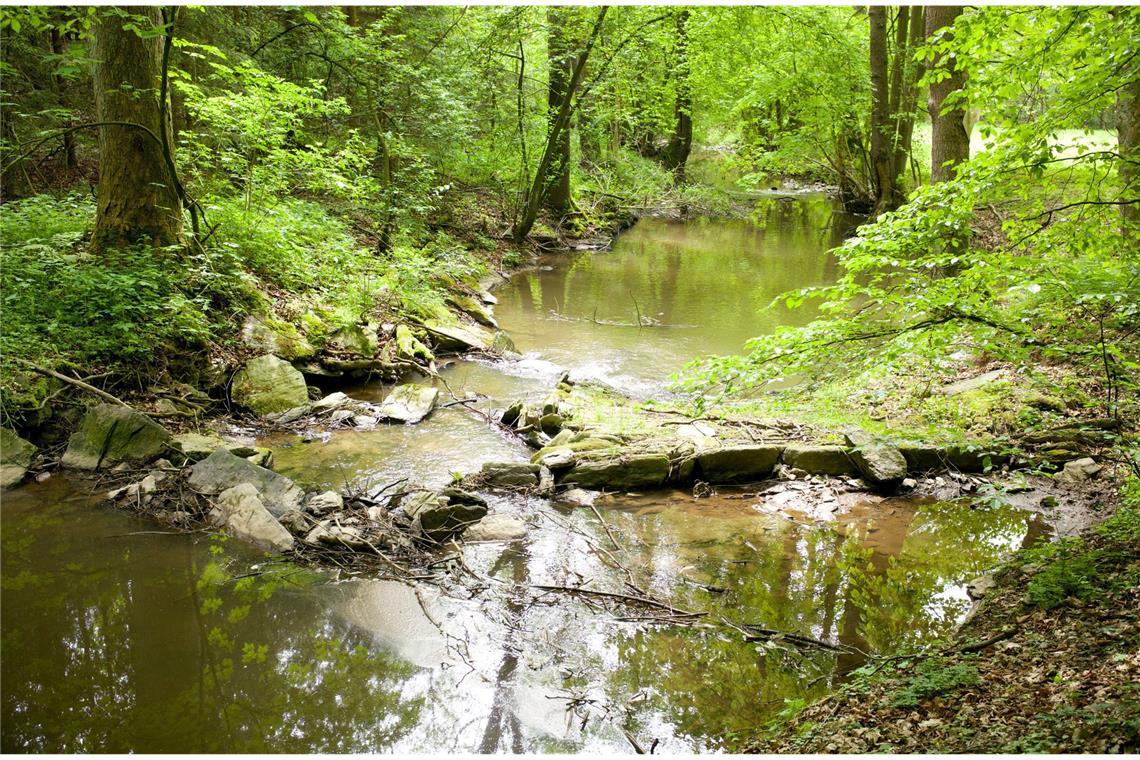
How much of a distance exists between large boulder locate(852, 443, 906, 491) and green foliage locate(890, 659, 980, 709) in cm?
292

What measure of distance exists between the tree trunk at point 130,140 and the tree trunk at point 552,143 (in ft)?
29.7

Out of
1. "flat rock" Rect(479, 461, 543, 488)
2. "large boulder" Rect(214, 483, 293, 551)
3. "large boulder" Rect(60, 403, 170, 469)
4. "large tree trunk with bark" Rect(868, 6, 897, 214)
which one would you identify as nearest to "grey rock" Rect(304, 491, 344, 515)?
"large boulder" Rect(214, 483, 293, 551)

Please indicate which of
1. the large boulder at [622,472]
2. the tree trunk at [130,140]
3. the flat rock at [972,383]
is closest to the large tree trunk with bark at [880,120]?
the flat rock at [972,383]

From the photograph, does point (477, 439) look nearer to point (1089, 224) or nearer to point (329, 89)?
point (1089, 224)

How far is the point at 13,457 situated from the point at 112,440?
2.31ft

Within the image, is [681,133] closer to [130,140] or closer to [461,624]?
[130,140]

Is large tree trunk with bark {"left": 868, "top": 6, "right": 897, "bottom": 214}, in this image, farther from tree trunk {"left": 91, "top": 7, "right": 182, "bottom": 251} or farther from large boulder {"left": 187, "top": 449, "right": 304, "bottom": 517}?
large boulder {"left": 187, "top": 449, "right": 304, "bottom": 517}

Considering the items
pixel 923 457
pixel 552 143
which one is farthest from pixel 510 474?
pixel 552 143

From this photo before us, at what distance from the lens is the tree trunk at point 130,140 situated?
720 centimetres

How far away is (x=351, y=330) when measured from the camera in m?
9.43

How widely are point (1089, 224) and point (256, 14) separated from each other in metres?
14.6

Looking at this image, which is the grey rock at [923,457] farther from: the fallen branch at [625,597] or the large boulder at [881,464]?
the fallen branch at [625,597]

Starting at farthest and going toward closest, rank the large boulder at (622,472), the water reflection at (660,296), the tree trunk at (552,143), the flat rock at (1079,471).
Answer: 1. the tree trunk at (552,143)
2. the water reflection at (660,296)
3. the large boulder at (622,472)
4. the flat rock at (1079,471)

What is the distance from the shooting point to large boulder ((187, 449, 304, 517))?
5520 mm
